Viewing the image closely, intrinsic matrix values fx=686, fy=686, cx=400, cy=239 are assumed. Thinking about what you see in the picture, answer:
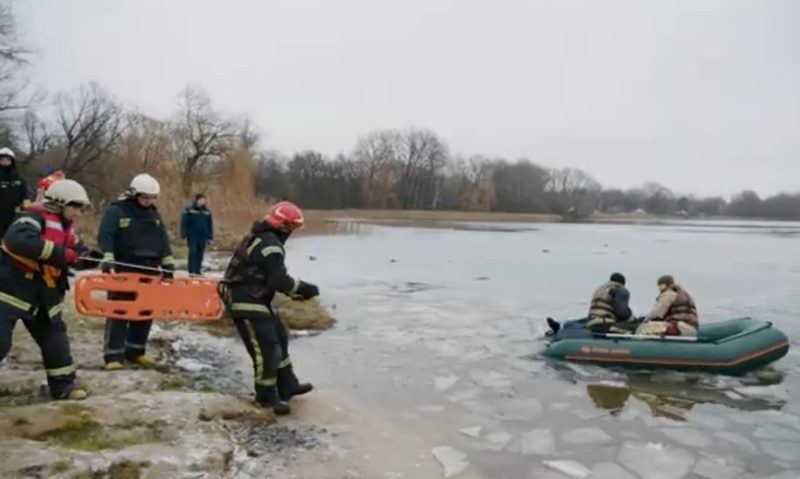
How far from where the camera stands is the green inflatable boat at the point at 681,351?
7648 mm

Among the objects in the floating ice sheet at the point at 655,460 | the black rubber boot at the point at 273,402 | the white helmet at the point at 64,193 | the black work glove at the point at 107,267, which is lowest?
the floating ice sheet at the point at 655,460

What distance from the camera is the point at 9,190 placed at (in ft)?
22.4

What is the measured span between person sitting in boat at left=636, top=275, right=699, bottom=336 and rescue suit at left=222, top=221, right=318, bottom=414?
15.9ft

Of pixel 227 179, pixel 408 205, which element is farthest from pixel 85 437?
pixel 408 205

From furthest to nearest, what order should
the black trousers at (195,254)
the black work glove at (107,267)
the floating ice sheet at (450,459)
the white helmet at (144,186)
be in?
the black trousers at (195,254)
the white helmet at (144,186)
the black work glove at (107,267)
the floating ice sheet at (450,459)

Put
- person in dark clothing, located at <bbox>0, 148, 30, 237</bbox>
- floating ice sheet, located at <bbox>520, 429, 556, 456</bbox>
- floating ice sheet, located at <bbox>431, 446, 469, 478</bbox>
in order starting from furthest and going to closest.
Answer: person in dark clothing, located at <bbox>0, 148, 30, 237</bbox>, floating ice sheet, located at <bbox>520, 429, 556, 456</bbox>, floating ice sheet, located at <bbox>431, 446, 469, 478</bbox>

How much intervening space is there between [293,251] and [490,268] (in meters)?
7.69

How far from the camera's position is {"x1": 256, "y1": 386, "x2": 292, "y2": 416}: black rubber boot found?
5297 mm

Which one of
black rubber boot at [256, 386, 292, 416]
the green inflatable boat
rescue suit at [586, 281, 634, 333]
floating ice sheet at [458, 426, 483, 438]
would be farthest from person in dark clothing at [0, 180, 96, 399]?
rescue suit at [586, 281, 634, 333]

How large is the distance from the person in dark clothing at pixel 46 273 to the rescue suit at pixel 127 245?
694 millimetres

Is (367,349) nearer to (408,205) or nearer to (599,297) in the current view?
(599,297)

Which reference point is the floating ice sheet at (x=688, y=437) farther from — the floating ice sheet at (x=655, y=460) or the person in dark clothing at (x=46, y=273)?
the person in dark clothing at (x=46, y=273)

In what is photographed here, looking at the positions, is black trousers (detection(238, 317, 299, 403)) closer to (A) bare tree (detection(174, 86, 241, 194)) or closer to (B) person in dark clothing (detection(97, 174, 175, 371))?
(B) person in dark clothing (detection(97, 174, 175, 371))

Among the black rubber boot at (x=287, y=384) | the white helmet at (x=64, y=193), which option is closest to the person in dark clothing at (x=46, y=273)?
the white helmet at (x=64, y=193)
